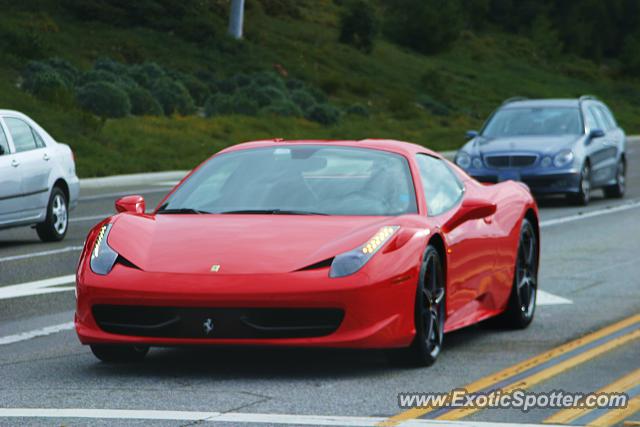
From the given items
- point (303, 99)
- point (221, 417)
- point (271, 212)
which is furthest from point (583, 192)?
point (303, 99)

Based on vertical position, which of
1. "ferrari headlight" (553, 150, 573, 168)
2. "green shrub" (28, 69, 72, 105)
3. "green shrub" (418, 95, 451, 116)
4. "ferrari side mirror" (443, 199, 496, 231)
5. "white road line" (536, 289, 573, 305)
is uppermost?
"ferrari side mirror" (443, 199, 496, 231)

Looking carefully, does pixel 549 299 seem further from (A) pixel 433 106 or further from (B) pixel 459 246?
(A) pixel 433 106

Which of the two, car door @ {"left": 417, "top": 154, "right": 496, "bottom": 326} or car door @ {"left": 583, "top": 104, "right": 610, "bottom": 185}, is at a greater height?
car door @ {"left": 417, "top": 154, "right": 496, "bottom": 326}

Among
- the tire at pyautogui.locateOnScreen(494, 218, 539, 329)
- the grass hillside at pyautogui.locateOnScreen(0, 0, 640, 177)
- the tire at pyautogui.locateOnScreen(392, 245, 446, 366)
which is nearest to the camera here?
the tire at pyautogui.locateOnScreen(392, 245, 446, 366)

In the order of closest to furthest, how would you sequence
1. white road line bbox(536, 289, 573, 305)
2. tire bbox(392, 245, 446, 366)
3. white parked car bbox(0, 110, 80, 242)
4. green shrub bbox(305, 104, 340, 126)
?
tire bbox(392, 245, 446, 366), white road line bbox(536, 289, 573, 305), white parked car bbox(0, 110, 80, 242), green shrub bbox(305, 104, 340, 126)

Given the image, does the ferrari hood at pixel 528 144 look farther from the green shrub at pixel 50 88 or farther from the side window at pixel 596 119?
the green shrub at pixel 50 88

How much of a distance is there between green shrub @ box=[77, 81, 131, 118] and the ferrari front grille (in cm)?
3239

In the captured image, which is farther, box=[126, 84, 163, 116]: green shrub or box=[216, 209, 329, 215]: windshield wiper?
box=[126, 84, 163, 116]: green shrub

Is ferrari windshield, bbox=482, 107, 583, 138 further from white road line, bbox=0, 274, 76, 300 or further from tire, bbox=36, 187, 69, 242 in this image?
white road line, bbox=0, 274, 76, 300

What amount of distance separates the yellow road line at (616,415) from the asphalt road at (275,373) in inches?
1.1

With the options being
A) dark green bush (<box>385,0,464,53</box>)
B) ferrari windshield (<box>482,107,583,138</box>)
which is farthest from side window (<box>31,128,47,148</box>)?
dark green bush (<box>385,0,464,53</box>)

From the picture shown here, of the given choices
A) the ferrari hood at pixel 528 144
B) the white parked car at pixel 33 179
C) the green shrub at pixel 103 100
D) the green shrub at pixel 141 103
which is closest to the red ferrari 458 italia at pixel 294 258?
the white parked car at pixel 33 179

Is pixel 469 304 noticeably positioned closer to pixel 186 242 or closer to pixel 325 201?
pixel 325 201

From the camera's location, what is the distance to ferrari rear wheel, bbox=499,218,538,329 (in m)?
10.3
